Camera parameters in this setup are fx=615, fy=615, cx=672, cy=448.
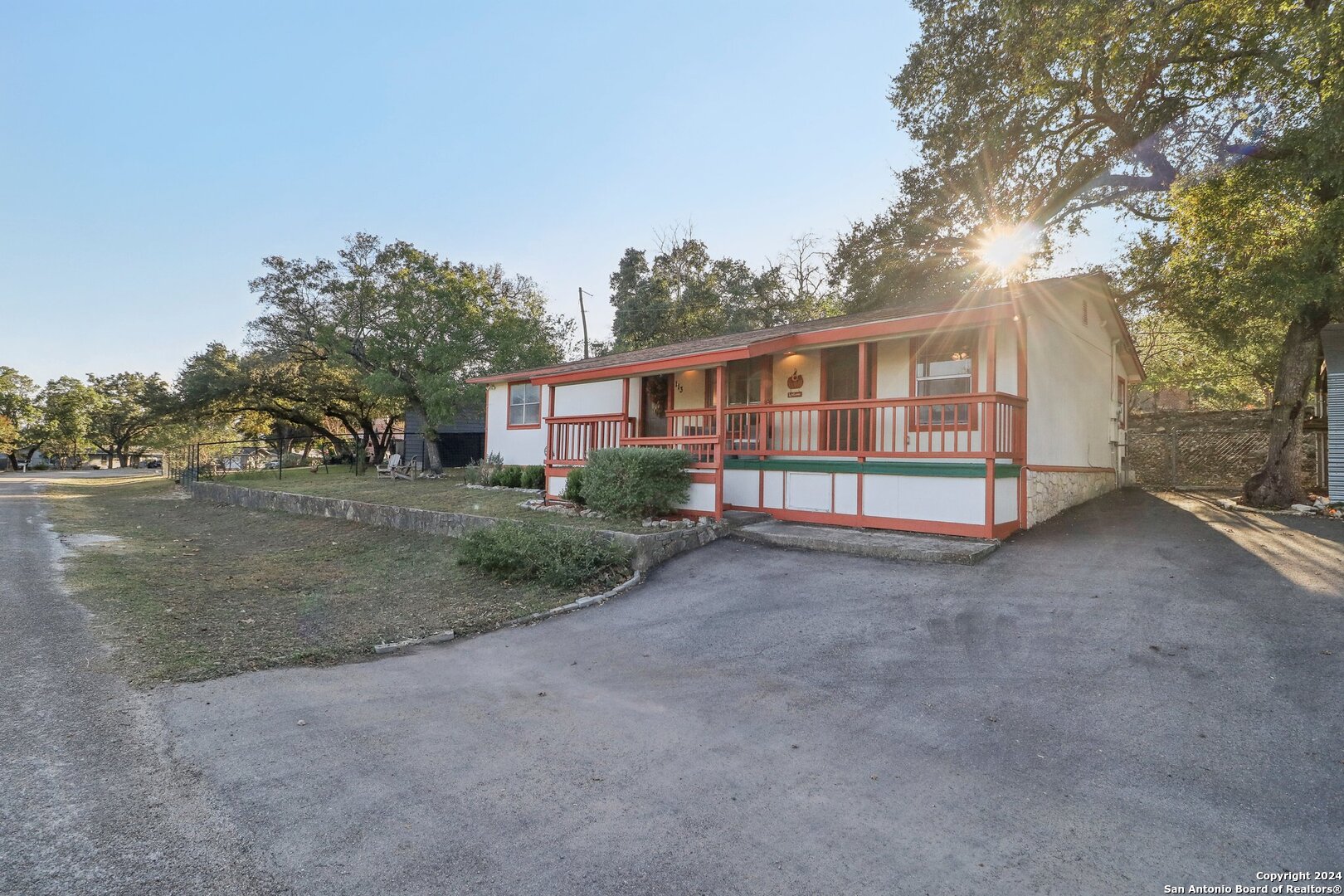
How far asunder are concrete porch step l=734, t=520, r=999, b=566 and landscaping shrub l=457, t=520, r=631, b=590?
2059mm

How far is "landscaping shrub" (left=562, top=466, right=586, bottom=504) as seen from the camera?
10.3 m

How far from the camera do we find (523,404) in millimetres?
16391

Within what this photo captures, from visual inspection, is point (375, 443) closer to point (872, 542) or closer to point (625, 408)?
point (625, 408)

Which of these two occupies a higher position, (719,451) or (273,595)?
(719,451)

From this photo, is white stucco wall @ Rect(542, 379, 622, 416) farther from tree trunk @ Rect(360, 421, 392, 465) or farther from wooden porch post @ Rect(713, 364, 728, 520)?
tree trunk @ Rect(360, 421, 392, 465)

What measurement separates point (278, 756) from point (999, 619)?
4.97m

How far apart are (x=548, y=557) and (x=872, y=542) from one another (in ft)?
12.6

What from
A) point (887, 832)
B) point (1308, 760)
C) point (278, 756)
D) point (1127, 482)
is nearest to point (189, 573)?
point (278, 756)

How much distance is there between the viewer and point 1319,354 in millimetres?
11461

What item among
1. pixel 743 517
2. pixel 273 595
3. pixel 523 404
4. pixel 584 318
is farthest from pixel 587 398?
pixel 584 318

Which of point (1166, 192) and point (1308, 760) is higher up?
point (1166, 192)

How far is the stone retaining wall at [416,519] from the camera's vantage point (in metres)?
7.57

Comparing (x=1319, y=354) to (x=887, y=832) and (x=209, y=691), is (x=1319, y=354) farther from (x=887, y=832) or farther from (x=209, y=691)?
(x=209, y=691)

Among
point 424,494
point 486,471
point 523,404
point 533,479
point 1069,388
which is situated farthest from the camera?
point 523,404
